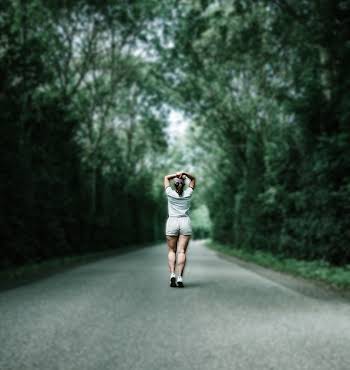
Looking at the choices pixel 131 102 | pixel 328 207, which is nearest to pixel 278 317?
→ pixel 328 207

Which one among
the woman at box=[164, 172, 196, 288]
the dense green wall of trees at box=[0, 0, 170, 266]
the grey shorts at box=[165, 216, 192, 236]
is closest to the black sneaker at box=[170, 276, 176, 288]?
the woman at box=[164, 172, 196, 288]

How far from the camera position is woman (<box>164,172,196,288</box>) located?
6.70 ft

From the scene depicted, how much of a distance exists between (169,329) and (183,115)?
78.3 feet

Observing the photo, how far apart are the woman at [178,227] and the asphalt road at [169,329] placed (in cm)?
328

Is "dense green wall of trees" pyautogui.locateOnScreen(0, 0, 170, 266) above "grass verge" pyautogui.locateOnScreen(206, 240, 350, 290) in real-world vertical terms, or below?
above

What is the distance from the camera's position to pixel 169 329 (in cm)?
968

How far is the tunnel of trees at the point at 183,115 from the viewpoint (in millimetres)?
14305

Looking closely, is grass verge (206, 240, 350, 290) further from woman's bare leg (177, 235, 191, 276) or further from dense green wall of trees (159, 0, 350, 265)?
woman's bare leg (177, 235, 191, 276)

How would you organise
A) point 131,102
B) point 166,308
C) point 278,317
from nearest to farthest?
1. point 278,317
2. point 166,308
3. point 131,102

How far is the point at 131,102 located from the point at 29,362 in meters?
33.7

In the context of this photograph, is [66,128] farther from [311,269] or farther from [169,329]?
[169,329]

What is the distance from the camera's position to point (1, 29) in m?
16.7

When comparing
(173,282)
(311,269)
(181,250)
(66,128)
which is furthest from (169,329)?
(66,128)

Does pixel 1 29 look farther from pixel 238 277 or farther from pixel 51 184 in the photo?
pixel 238 277
